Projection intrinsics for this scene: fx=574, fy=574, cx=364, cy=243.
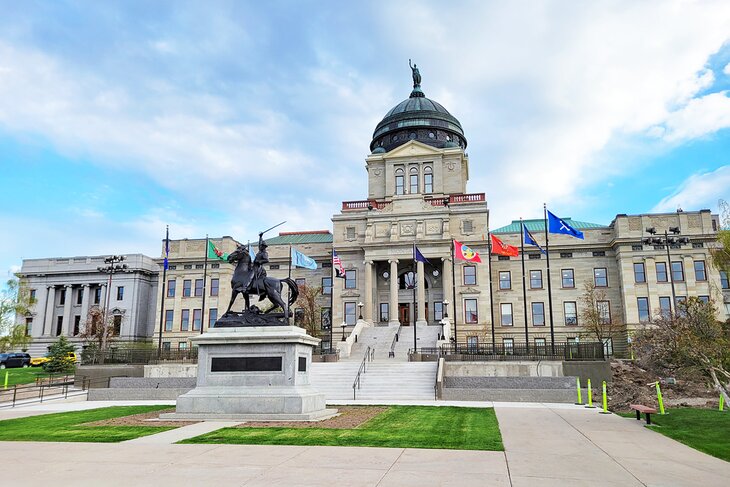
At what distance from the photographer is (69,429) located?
1530 cm

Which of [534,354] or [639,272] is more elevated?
[639,272]

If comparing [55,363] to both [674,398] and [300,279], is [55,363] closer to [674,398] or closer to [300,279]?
[300,279]

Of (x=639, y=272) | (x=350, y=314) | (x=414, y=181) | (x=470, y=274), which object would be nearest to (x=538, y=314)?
(x=470, y=274)

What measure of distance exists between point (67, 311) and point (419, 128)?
1964 inches

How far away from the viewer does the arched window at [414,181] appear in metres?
63.6

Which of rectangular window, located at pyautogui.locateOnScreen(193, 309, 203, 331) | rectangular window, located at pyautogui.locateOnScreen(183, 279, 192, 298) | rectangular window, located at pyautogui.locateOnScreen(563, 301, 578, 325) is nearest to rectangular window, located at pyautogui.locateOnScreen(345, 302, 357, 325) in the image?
rectangular window, located at pyautogui.locateOnScreen(193, 309, 203, 331)

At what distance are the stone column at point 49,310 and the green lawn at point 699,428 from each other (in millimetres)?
73083

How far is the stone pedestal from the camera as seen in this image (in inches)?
663

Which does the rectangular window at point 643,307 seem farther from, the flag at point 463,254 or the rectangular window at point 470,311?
the flag at point 463,254

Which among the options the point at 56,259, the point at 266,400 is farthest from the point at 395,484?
the point at 56,259

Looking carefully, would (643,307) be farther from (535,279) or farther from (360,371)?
(360,371)

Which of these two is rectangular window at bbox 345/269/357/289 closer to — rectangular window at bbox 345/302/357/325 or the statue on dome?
rectangular window at bbox 345/302/357/325

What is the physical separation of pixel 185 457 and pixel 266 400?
21.0ft

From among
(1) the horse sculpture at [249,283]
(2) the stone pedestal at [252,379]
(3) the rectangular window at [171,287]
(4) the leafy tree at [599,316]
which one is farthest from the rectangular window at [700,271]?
(3) the rectangular window at [171,287]
